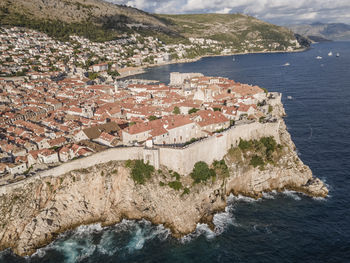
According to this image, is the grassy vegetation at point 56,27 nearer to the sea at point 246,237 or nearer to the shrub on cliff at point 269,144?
the shrub on cliff at point 269,144

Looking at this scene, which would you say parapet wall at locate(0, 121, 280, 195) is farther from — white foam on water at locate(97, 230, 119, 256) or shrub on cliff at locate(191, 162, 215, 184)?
white foam on water at locate(97, 230, 119, 256)

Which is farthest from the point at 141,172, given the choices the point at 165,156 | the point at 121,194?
the point at 121,194

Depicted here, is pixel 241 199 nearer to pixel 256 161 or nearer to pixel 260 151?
pixel 256 161

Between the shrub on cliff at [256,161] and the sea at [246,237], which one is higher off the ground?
the shrub on cliff at [256,161]

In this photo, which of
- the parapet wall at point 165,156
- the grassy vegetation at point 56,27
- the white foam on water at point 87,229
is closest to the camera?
the white foam on water at point 87,229

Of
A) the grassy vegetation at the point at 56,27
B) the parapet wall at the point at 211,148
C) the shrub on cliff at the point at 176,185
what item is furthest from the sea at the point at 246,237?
the grassy vegetation at the point at 56,27

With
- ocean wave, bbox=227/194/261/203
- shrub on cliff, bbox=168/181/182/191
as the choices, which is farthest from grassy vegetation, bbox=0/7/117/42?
ocean wave, bbox=227/194/261/203

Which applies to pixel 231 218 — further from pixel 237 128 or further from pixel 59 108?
pixel 59 108
